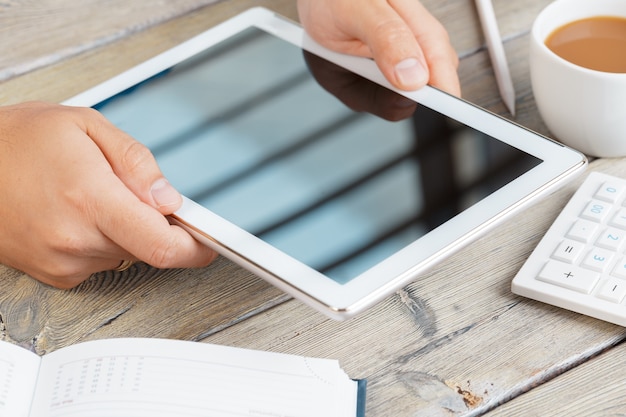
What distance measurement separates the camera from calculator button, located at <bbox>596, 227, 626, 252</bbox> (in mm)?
678

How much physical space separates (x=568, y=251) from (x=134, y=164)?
1.20ft

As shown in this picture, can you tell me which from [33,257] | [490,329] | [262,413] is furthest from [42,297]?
[490,329]

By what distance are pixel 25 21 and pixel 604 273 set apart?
2.59 ft

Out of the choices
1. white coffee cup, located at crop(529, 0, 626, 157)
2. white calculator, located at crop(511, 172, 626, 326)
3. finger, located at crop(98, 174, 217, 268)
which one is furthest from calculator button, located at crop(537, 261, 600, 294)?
finger, located at crop(98, 174, 217, 268)

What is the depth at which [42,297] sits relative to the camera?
0.75 meters

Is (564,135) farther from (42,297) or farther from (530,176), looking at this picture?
(42,297)

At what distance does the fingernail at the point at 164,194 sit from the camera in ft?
2.24

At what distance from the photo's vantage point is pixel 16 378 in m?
0.64

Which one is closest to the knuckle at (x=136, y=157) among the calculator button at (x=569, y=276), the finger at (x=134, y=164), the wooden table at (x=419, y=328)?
the finger at (x=134, y=164)

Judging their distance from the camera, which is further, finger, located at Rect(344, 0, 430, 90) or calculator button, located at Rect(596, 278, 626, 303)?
finger, located at Rect(344, 0, 430, 90)

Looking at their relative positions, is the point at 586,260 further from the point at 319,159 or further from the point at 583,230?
the point at 319,159

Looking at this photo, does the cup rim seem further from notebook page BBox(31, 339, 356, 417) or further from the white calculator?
notebook page BBox(31, 339, 356, 417)

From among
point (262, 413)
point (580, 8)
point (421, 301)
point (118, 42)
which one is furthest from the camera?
point (118, 42)

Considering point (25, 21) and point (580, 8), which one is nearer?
point (580, 8)
